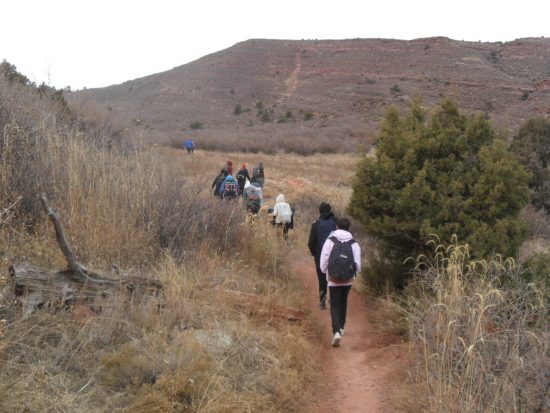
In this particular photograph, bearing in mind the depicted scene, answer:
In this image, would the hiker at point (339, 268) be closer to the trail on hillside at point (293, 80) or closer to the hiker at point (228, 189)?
the hiker at point (228, 189)

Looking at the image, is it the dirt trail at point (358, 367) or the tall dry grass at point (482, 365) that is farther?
the dirt trail at point (358, 367)

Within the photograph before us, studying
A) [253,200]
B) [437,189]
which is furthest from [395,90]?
[437,189]

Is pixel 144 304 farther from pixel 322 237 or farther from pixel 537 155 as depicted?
pixel 537 155

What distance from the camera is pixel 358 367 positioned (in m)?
5.42

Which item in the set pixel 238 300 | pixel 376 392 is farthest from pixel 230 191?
pixel 376 392

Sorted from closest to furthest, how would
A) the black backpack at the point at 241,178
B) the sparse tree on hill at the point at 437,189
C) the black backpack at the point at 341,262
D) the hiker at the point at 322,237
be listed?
the black backpack at the point at 341,262 < the sparse tree on hill at the point at 437,189 < the hiker at the point at 322,237 < the black backpack at the point at 241,178

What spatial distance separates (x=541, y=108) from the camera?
47812 mm

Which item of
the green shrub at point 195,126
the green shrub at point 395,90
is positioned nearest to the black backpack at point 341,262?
the green shrub at point 195,126

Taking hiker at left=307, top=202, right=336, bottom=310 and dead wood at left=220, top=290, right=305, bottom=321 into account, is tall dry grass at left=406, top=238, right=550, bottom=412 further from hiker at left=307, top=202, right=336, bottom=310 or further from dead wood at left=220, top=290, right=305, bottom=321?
hiker at left=307, top=202, right=336, bottom=310

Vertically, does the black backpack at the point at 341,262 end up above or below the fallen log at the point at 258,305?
above

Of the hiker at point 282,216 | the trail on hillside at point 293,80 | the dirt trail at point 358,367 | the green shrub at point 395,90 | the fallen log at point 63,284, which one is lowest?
the dirt trail at point 358,367

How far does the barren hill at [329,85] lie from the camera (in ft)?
169

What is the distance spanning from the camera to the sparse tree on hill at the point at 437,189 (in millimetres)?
6445

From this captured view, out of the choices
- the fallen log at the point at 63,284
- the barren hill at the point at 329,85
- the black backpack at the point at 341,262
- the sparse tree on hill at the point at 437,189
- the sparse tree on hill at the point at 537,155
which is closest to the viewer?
the fallen log at the point at 63,284
